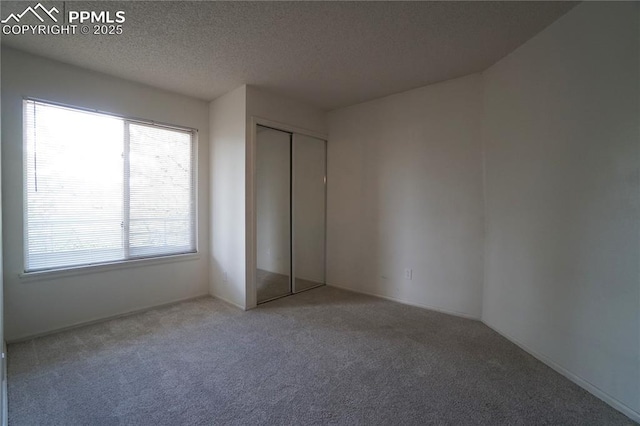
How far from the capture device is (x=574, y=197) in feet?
6.64

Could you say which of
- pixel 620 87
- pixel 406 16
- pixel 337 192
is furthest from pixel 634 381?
pixel 337 192

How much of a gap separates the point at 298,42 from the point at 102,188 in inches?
102

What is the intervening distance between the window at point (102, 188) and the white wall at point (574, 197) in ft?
12.4

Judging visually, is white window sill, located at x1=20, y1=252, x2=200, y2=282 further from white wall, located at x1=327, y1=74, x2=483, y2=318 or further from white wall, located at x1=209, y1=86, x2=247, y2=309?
white wall, located at x1=327, y1=74, x2=483, y2=318

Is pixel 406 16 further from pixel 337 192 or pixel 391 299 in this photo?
pixel 391 299

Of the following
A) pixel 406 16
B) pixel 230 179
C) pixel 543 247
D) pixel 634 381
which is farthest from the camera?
pixel 230 179

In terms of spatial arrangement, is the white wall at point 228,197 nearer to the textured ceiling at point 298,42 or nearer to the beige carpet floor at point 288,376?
the textured ceiling at point 298,42

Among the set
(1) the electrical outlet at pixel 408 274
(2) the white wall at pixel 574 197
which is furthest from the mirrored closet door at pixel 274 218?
(2) the white wall at pixel 574 197

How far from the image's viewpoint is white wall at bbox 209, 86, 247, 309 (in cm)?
337

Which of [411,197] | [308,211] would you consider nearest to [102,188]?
[308,211]

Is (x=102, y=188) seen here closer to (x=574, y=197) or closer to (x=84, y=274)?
(x=84, y=274)

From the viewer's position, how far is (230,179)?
353 cm

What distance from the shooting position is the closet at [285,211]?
3.80 meters

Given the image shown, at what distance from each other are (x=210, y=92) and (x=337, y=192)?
7.24ft
